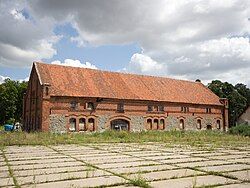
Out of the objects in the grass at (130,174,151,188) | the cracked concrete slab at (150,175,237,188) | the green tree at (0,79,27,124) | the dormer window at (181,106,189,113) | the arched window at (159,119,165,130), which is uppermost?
the green tree at (0,79,27,124)

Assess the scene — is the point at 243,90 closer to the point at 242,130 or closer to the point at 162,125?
the point at 162,125

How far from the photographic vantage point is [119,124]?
124ft

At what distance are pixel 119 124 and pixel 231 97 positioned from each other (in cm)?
3246

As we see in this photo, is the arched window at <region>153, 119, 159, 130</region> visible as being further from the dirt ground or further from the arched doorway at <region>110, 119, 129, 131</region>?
the dirt ground

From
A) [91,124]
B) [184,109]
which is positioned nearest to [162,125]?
[184,109]

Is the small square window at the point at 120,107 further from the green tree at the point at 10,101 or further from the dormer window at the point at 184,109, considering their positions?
the green tree at the point at 10,101

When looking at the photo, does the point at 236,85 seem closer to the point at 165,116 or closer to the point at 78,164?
the point at 165,116

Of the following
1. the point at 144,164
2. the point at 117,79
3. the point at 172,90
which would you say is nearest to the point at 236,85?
the point at 172,90

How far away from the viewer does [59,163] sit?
444 inches

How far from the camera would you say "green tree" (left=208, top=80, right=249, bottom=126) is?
6194 centimetres

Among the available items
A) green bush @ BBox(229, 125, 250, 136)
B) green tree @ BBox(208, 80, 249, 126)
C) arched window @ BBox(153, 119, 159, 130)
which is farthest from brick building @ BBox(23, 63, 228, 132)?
green tree @ BBox(208, 80, 249, 126)

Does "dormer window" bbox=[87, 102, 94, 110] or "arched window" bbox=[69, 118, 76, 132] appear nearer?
"arched window" bbox=[69, 118, 76, 132]

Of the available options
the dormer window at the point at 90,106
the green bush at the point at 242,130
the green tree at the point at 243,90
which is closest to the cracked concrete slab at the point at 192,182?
the green bush at the point at 242,130

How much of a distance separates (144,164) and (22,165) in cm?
419
